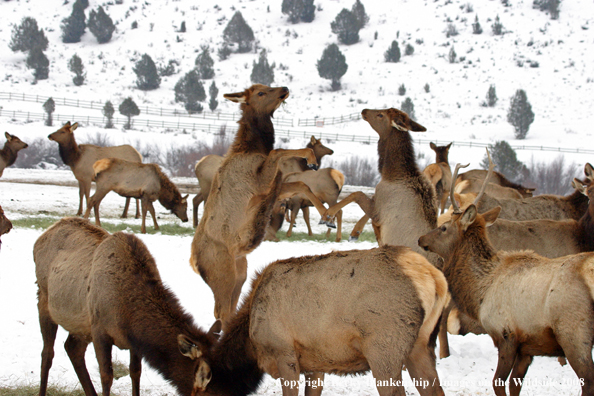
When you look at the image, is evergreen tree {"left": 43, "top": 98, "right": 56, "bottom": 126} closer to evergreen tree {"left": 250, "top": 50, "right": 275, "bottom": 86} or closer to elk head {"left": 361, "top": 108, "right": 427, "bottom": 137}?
evergreen tree {"left": 250, "top": 50, "right": 275, "bottom": 86}

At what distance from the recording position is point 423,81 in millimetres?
71250

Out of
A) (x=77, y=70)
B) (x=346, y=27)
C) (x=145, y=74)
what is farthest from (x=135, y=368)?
(x=346, y=27)

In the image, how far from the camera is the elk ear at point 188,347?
4.31m

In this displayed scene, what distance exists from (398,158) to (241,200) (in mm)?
2042

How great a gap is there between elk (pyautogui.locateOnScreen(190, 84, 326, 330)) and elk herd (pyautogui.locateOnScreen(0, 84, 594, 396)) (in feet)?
0.05

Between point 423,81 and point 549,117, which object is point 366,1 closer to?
point 423,81

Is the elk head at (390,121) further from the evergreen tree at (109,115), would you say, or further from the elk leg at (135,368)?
the evergreen tree at (109,115)

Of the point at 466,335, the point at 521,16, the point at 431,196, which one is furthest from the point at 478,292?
the point at 521,16

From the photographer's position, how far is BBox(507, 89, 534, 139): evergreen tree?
52875 mm

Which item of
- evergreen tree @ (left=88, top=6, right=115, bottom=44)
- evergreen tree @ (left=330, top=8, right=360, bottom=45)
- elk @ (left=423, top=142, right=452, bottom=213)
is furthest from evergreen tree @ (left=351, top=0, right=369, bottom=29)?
elk @ (left=423, top=142, right=452, bottom=213)

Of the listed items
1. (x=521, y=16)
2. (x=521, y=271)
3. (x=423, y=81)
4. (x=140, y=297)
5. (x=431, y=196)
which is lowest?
(x=140, y=297)

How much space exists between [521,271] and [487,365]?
1867 mm

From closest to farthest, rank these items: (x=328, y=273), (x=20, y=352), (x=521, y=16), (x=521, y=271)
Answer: (x=328, y=273) < (x=521, y=271) < (x=20, y=352) < (x=521, y=16)

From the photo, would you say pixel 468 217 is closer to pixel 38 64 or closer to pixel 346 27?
pixel 38 64
